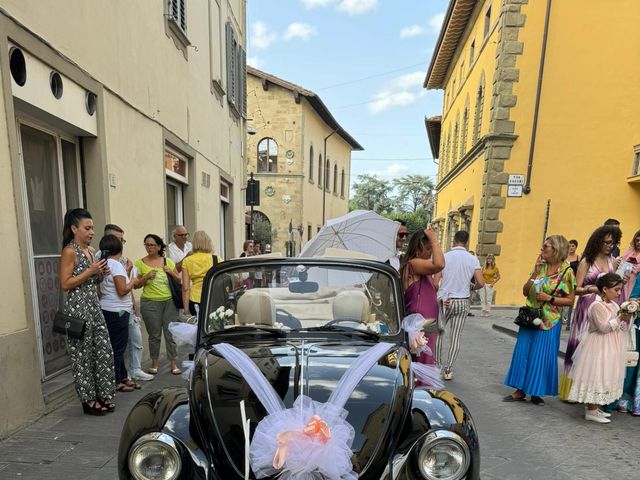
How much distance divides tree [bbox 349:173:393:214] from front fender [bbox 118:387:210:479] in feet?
237

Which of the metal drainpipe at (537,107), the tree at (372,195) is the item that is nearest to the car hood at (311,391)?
the metal drainpipe at (537,107)

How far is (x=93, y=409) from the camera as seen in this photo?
12.8ft

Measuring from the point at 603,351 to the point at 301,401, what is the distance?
3.64 m

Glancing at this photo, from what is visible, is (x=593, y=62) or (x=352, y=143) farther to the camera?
(x=352, y=143)

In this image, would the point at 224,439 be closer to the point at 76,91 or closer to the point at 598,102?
the point at 76,91

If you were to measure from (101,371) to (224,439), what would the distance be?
8.66 feet

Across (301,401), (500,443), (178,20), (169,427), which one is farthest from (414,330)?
(178,20)

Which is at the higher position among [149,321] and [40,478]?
[149,321]

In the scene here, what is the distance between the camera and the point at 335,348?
248cm

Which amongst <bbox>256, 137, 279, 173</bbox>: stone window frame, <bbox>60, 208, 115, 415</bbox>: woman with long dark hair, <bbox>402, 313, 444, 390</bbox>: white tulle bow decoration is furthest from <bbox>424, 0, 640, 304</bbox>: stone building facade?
<bbox>256, 137, 279, 173</bbox>: stone window frame

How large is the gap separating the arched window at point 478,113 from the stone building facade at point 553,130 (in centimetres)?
100

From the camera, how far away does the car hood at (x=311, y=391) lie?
1.91 meters

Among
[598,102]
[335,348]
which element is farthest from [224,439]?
[598,102]

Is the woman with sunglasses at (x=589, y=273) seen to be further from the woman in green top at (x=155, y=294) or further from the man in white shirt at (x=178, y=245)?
the man in white shirt at (x=178, y=245)
